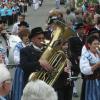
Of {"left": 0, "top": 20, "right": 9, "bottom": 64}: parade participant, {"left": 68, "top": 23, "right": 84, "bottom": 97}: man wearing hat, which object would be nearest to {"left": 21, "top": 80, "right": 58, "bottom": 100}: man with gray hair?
{"left": 68, "top": 23, "right": 84, "bottom": 97}: man wearing hat

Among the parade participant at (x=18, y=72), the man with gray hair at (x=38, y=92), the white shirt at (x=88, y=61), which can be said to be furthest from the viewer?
the parade participant at (x=18, y=72)

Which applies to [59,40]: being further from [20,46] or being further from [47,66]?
[20,46]

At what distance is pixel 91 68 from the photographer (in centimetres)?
630

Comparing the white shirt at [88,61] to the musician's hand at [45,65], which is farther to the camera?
the white shirt at [88,61]

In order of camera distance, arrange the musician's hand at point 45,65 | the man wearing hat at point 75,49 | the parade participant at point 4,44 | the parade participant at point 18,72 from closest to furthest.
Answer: the musician's hand at point 45,65 < the parade participant at point 18,72 < the man wearing hat at point 75,49 < the parade participant at point 4,44

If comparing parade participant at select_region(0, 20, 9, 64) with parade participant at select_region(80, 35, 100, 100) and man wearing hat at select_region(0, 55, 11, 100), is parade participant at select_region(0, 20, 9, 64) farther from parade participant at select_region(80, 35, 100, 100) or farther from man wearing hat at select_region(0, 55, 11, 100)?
man wearing hat at select_region(0, 55, 11, 100)

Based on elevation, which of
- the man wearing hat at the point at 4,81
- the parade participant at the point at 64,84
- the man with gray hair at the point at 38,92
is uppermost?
the man with gray hair at the point at 38,92

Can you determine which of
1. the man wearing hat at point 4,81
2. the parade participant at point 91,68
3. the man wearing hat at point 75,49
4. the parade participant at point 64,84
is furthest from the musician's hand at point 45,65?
the man wearing hat at point 4,81

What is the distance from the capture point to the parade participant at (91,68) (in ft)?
20.8

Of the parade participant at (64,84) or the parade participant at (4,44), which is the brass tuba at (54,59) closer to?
the parade participant at (64,84)

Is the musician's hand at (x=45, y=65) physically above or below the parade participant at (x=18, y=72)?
above

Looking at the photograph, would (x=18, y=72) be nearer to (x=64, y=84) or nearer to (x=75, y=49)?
(x=64, y=84)

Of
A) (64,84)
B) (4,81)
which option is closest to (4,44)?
(64,84)

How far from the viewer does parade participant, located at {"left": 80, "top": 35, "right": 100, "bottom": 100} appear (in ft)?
20.8
